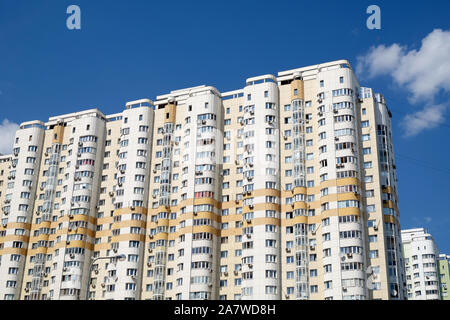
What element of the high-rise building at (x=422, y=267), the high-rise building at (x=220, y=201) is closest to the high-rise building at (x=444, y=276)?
the high-rise building at (x=422, y=267)

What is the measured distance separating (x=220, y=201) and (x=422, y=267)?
266 ft

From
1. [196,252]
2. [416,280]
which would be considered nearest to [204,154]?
[196,252]

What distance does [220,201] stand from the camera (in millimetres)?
86812

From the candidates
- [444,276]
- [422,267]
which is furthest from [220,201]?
[444,276]

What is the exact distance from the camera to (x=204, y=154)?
289 feet

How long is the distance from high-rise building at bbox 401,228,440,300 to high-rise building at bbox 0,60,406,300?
226 feet

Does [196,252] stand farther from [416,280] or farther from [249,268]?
[416,280]

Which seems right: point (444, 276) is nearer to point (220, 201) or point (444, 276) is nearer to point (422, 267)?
point (422, 267)

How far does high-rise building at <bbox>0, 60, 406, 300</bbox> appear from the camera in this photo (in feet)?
250

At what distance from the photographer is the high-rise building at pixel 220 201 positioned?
76.2 meters

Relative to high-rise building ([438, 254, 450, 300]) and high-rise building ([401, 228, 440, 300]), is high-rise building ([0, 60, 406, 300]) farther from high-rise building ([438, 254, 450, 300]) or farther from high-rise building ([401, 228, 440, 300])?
high-rise building ([438, 254, 450, 300])

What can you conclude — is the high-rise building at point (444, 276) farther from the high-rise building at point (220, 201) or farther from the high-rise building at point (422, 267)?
the high-rise building at point (220, 201)

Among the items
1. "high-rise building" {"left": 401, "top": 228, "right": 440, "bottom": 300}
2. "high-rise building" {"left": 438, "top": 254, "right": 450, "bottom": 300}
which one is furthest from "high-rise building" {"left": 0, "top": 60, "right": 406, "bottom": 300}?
"high-rise building" {"left": 438, "top": 254, "right": 450, "bottom": 300}
